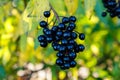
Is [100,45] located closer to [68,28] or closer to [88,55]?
[88,55]

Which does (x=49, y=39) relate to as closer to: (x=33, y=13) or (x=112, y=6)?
(x=33, y=13)

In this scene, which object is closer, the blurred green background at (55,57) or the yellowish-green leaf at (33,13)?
the yellowish-green leaf at (33,13)

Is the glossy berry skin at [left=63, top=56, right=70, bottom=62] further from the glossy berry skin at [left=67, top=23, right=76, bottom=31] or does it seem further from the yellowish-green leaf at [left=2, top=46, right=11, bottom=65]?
the yellowish-green leaf at [left=2, top=46, right=11, bottom=65]

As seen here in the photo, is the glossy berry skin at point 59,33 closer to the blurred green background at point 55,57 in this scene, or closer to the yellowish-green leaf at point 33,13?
the yellowish-green leaf at point 33,13

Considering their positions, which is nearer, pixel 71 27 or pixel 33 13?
pixel 71 27

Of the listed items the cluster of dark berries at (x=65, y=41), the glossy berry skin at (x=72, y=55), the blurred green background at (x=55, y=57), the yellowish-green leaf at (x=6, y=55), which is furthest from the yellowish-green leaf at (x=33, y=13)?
the yellowish-green leaf at (x=6, y=55)

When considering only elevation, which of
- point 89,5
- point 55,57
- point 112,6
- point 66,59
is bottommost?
point 66,59

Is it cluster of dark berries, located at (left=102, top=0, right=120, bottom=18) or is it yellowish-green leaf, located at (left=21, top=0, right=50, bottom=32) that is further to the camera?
cluster of dark berries, located at (left=102, top=0, right=120, bottom=18)

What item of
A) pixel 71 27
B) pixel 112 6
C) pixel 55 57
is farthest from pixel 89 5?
pixel 55 57

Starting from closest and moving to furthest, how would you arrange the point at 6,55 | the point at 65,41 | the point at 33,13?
1. the point at 65,41
2. the point at 33,13
3. the point at 6,55

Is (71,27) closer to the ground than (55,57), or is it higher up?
closer to the ground

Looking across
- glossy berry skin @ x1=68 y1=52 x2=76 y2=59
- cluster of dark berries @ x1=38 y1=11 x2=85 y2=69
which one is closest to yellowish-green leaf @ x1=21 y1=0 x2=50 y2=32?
cluster of dark berries @ x1=38 y1=11 x2=85 y2=69
